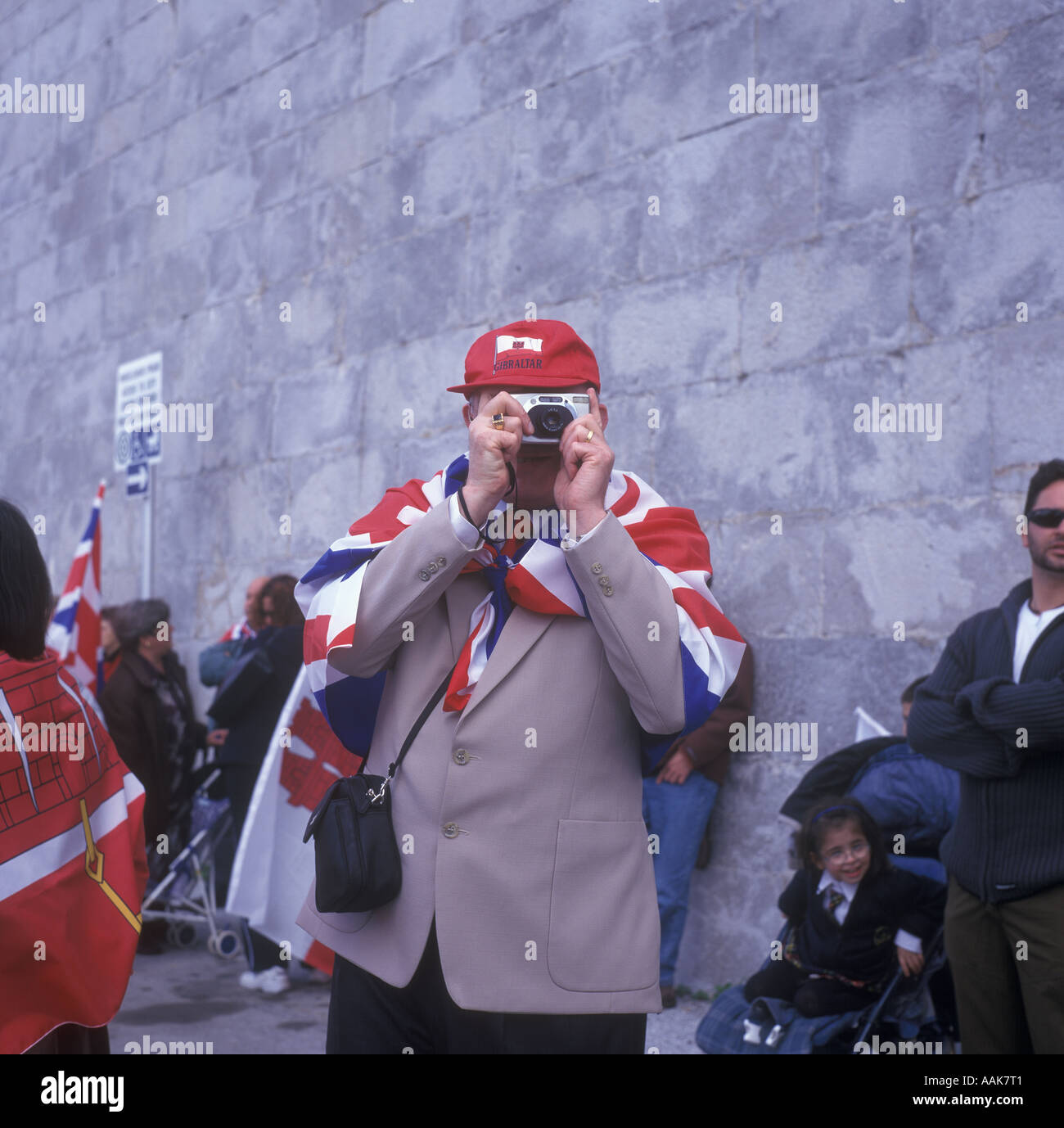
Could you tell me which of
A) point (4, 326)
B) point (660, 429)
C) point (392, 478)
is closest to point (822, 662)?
point (660, 429)

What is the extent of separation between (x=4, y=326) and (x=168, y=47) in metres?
2.98

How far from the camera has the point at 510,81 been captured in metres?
6.36

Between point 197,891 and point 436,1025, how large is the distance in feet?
16.5

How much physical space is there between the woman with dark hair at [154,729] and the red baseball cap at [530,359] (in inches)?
201

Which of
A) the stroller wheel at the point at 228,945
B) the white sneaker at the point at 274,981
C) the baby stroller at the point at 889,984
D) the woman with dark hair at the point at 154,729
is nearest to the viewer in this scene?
the baby stroller at the point at 889,984

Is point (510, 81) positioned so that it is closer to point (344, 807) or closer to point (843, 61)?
point (843, 61)

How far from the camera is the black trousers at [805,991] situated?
4.18 m

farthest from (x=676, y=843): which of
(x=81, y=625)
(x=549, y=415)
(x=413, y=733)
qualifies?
(x=81, y=625)

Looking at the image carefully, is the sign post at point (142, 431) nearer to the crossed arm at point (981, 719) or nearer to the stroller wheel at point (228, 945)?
the stroller wheel at point (228, 945)

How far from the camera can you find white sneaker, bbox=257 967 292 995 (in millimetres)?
5770

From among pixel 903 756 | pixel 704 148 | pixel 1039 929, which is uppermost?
pixel 704 148

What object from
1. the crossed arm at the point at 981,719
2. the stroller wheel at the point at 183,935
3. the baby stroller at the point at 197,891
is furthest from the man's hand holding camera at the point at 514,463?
the stroller wheel at the point at 183,935

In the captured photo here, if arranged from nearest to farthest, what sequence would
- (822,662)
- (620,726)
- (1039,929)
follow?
(620,726), (1039,929), (822,662)

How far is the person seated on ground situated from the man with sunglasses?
610 millimetres
